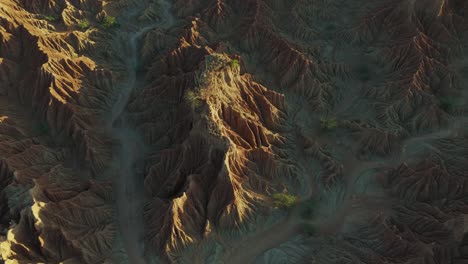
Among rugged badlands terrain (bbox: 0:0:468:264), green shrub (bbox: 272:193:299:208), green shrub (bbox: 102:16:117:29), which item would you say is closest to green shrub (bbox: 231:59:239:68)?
rugged badlands terrain (bbox: 0:0:468:264)

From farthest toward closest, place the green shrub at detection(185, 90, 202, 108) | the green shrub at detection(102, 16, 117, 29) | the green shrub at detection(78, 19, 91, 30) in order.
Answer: the green shrub at detection(102, 16, 117, 29), the green shrub at detection(78, 19, 91, 30), the green shrub at detection(185, 90, 202, 108)

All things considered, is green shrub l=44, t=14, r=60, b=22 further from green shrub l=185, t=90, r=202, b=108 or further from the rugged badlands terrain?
green shrub l=185, t=90, r=202, b=108

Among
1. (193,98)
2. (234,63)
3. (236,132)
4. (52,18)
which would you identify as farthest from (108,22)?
(236,132)

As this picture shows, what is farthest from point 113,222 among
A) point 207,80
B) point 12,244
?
point 207,80

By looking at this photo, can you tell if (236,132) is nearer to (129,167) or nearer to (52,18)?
(129,167)

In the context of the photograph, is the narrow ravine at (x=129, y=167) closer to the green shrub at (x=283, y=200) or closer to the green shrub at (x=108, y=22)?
the green shrub at (x=108, y=22)

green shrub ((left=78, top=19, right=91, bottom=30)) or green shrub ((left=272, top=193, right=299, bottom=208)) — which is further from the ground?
green shrub ((left=78, top=19, right=91, bottom=30))

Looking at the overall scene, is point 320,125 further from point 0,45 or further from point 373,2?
point 0,45

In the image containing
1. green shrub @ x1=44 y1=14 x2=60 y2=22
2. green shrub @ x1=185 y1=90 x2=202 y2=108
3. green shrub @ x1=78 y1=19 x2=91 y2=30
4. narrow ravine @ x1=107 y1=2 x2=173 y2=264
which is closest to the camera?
narrow ravine @ x1=107 y1=2 x2=173 y2=264
